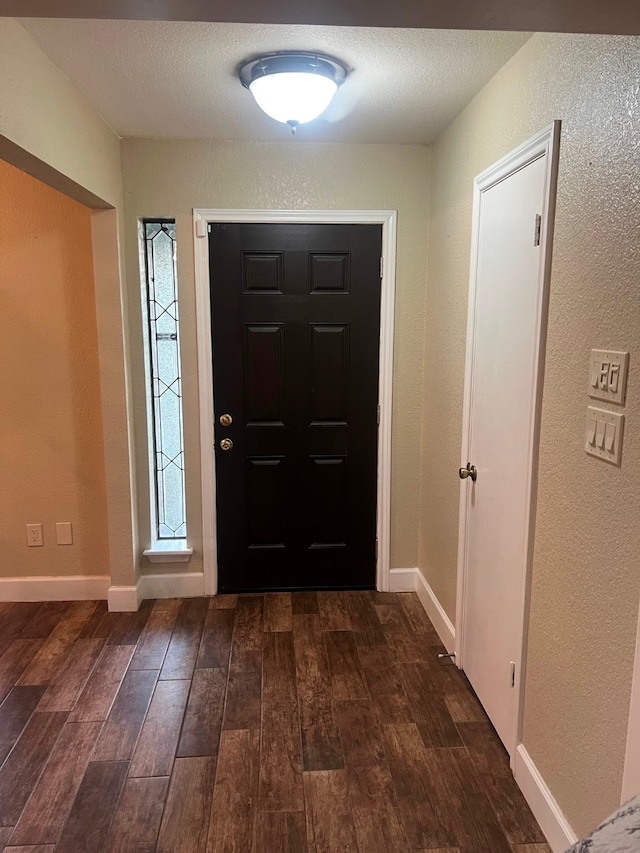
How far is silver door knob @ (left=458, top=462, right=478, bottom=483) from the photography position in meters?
2.33

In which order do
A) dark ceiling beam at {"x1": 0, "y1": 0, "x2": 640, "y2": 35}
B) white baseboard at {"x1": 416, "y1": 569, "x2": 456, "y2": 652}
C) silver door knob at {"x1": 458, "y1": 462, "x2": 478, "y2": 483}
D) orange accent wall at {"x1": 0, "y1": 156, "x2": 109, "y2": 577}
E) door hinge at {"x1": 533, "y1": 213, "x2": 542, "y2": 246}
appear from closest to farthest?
dark ceiling beam at {"x1": 0, "y1": 0, "x2": 640, "y2": 35} → door hinge at {"x1": 533, "y1": 213, "x2": 542, "y2": 246} → silver door knob at {"x1": 458, "y1": 462, "x2": 478, "y2": 483} → white baseboard at {"x1": 416, "y1": 569, "x2": 456, "y2": 652} → orange accent wall at {"x1": 0, "y1": 156, "x2": 109, "y2": 577}

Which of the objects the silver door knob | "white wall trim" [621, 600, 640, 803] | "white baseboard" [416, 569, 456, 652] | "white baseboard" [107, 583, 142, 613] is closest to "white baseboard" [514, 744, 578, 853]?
"white wall trim" [621, 600, 640, 803]

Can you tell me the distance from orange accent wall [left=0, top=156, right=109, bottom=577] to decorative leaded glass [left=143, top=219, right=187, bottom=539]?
28 cm

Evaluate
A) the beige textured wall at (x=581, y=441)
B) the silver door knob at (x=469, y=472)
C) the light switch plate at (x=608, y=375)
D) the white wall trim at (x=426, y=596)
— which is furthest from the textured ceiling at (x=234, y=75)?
the white wall trim at (x=426, y=596)

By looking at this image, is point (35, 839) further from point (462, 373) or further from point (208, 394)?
point (462, 373)

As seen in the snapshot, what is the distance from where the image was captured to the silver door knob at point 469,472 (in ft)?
7.64

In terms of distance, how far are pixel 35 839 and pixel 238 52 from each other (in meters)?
2.45

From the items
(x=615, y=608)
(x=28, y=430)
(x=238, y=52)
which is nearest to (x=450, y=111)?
→ (x=238, y=52)

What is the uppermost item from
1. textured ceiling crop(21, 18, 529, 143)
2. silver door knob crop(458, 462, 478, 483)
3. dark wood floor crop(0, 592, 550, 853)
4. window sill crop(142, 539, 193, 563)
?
textured ceiling crop(21, 18, 529, 143)

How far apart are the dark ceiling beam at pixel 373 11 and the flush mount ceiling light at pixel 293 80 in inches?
41.5

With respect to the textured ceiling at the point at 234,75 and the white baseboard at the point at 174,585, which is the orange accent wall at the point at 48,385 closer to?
the white baseboard at the point at 174,585

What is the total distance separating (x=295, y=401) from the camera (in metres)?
3.13

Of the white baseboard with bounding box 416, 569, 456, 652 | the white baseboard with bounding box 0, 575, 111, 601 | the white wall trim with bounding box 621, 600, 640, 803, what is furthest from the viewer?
the white baseboard with bounding box 0, 575, 111, 601

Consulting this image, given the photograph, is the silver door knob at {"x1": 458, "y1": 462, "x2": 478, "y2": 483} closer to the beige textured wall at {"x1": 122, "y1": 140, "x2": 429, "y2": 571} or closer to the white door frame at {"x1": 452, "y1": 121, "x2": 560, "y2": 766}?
the white door frame at {"x1": 452, "y1": 121, "x2": 560, "y2": 766}
